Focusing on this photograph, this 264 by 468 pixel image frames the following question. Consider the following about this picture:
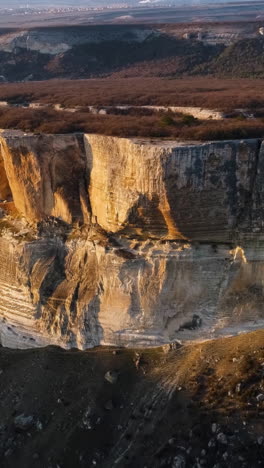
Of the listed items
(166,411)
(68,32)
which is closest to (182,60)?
(68,32)

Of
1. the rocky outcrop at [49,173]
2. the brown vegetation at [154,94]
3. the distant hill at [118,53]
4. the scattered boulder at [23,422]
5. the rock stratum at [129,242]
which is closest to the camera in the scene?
the scattered boulder at [23,422]

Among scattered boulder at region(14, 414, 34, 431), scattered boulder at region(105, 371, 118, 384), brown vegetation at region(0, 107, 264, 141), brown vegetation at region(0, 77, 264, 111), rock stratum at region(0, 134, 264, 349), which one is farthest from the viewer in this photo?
brown vegetation at region(0, 77, 264, 111)

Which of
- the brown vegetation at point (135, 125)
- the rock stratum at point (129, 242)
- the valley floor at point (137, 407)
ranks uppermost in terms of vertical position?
the brown vegetation at point (135, 125)

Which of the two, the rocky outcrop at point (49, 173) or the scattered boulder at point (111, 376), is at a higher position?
the rocky outcrop at point (49, 173)

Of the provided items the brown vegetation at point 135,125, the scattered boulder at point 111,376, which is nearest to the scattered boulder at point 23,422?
the scattered boulder at point 111,376

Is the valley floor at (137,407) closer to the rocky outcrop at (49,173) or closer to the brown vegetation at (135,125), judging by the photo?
the rocky outcrop at (49,173)

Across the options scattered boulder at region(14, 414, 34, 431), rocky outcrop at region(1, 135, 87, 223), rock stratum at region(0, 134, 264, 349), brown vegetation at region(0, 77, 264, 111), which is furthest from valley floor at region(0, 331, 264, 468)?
brown vegetation at region(0, 77, 264, 111)

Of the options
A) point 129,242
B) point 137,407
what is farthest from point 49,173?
point 137,407

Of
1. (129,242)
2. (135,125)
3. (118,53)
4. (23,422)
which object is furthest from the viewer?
(118,53)

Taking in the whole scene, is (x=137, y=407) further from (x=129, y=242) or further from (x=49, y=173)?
(x=49, y=173)

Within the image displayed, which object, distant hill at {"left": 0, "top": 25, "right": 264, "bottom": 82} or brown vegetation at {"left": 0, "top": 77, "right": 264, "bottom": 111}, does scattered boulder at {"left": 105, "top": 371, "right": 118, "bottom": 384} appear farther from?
distant hill at {"left": 0, "top": 25, "right": 264, "bottom": 82}
